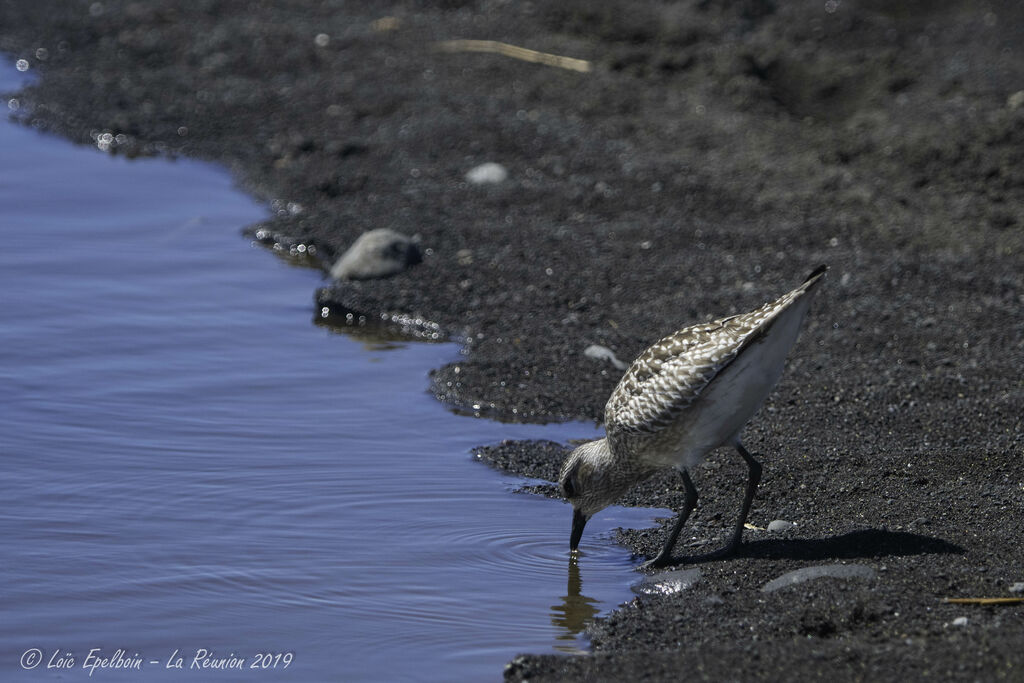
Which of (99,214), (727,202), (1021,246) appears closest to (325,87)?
(99,214)

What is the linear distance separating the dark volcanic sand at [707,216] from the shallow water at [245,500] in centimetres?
44

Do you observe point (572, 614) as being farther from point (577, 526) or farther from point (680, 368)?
point (680, 368)

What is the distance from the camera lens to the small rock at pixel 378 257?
33.5 ft

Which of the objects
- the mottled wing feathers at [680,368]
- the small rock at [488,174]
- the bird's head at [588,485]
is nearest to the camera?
the mottled wing feathers at [680,368]

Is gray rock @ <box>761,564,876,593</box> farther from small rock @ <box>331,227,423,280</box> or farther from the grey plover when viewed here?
small rock @ <box>331,227,423,280</box>

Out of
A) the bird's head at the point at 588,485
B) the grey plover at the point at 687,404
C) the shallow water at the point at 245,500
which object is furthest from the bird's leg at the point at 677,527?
the bird's head at the point at 588,485

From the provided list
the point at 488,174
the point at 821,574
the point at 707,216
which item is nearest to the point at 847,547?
the point at 821,574

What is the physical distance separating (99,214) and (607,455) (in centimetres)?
705

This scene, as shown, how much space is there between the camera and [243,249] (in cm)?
1117

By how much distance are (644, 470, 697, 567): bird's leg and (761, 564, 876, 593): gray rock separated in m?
0.57

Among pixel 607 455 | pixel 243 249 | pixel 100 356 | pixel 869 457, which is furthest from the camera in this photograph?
pixel 243 249

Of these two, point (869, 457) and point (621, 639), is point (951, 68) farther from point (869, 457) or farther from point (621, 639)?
point (621, 639)

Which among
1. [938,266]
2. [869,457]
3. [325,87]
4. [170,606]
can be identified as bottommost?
[170,606]

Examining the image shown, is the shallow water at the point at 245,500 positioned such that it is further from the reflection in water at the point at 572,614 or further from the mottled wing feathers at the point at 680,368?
the mottled wing feathers at the point at 680,368
